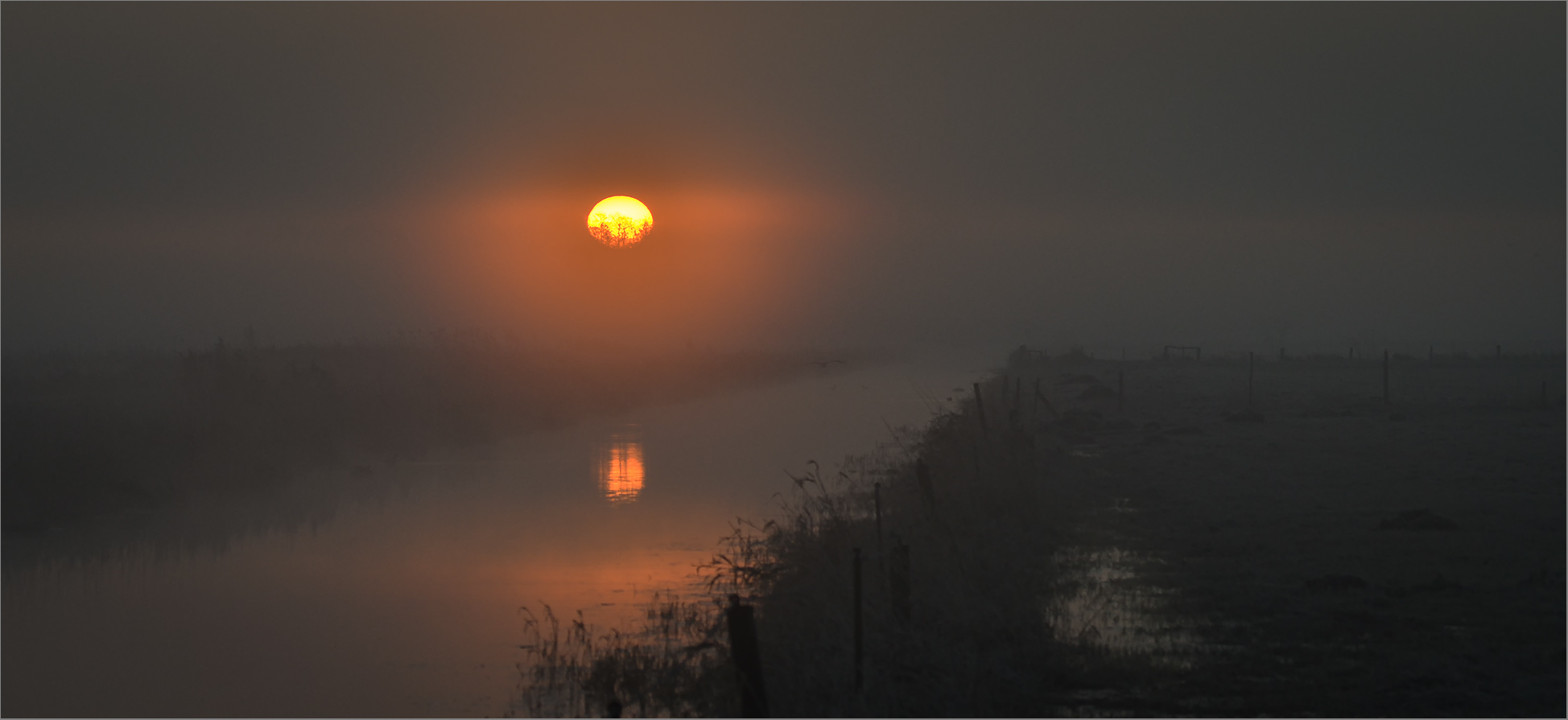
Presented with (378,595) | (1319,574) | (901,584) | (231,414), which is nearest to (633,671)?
(901,584)

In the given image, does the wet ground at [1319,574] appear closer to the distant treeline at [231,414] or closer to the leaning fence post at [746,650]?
the leaning fence post at [746,650]

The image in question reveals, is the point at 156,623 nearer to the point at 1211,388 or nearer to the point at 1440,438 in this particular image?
the point at 1440,438

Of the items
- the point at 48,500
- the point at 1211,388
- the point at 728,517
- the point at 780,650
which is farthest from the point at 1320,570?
the point at 1211,388

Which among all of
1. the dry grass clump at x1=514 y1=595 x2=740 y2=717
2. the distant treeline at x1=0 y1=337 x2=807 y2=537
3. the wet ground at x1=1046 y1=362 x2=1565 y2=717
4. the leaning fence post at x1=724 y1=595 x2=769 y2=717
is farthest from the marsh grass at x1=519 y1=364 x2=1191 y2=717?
the distant treeline at x1=0 y1=337 x2=807 y2=537

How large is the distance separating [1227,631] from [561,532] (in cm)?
1082

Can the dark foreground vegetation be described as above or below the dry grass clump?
above

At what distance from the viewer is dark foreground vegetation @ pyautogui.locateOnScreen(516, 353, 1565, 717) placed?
7945mm

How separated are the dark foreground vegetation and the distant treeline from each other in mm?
11024

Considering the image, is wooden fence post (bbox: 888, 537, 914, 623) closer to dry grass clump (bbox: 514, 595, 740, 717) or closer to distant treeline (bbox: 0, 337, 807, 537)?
dry grass clump (bbox: 514, 595, 740, 717)

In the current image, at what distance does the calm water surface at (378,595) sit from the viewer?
987 cm

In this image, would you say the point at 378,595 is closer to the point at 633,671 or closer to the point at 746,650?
the point at 633,671

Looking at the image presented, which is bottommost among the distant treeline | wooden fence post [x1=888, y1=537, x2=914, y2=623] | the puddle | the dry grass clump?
the dry grass clump

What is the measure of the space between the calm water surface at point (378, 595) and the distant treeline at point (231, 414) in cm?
270

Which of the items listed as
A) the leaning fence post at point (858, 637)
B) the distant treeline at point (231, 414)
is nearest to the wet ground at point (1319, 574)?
the leaning fence post at point (858, 637)
